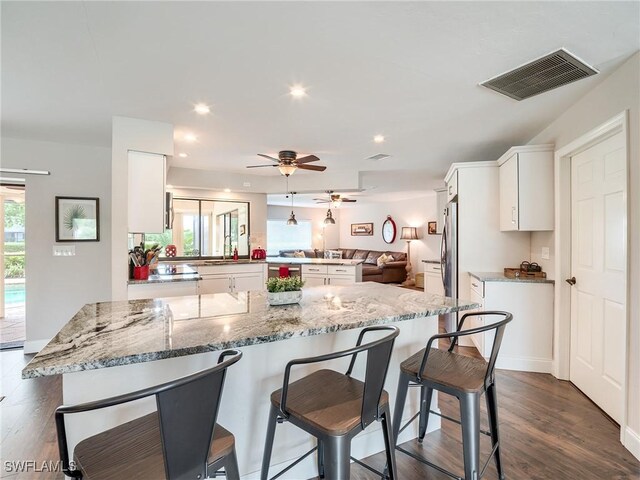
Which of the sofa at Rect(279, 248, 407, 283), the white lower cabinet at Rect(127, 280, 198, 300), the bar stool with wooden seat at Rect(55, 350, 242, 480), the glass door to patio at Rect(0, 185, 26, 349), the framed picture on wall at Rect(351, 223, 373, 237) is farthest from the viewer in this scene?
the framed picture on wall at Rect(351, 223, 373, 237)

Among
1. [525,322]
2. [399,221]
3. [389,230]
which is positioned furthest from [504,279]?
[389,230]

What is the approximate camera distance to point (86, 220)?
159 inches

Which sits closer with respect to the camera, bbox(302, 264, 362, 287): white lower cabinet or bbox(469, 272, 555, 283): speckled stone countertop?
bbox(469, 272, 555, 283): speckled stone countertop

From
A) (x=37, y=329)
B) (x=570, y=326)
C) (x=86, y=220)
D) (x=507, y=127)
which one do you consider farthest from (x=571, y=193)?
(x=37, y=329)

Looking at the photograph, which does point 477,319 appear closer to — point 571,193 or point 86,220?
point 571,193

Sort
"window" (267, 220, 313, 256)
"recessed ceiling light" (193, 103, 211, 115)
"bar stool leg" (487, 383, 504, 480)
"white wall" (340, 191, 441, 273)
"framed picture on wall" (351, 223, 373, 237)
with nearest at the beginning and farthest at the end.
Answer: "bar stool leg" (487, 383, 504, 480) < "recessed ceiling light" (193, 103, 211, 115) < "white wall" (340, 191, 441, 273) < "framed picture on wall" (351, 223, 373, 237) < "window" (267, 220, 313, 256)

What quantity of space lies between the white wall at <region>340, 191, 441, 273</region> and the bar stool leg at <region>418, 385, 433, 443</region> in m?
6.63

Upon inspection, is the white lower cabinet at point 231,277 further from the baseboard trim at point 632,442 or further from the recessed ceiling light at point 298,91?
the baseboard trim at point 632,442

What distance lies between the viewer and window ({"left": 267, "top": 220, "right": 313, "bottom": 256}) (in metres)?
10.9

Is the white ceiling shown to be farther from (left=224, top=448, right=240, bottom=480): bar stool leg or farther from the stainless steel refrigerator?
(left=224, top=448, right=240, bottom=480): bar stool leg

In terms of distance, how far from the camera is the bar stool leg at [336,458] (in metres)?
1.17

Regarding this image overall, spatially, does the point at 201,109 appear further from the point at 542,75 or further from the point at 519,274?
the point at 519,274

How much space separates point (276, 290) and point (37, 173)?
12.1 ft

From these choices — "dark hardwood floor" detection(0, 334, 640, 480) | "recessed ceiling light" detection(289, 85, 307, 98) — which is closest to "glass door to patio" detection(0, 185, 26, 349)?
"dark hardwood floor" detection(0, 334, 640, 480)
